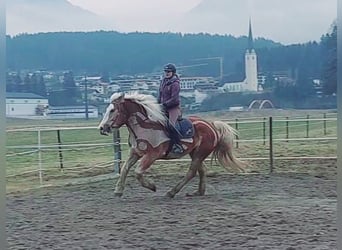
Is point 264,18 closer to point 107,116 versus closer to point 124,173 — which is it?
point 107,116

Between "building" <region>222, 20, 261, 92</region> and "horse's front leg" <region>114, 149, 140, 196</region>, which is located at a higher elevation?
"building" <region>222, 20, 261, 92</region>

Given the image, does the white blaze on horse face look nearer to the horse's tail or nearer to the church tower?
the horse's tail

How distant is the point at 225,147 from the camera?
311 centimetres

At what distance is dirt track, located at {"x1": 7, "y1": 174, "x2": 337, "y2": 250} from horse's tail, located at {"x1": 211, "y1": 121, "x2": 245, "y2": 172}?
164 millimetres

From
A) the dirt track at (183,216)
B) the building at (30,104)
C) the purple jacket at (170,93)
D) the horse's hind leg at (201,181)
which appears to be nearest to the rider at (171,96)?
the purple jacket at (170,93)

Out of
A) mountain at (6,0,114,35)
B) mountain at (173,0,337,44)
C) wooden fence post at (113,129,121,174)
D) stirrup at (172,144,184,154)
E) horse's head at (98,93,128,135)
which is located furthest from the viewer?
wooden fence post at (113,129,121,174)

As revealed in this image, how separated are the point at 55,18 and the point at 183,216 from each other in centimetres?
111

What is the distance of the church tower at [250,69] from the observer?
9.96ft

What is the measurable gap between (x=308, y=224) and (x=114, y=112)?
3.74ft

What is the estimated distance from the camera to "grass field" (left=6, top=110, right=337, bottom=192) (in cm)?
321

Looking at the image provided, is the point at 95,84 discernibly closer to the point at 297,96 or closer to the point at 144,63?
the point at 144,63

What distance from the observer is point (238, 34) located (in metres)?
3.01

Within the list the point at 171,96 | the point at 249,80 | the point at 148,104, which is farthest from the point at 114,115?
the point at 249,80

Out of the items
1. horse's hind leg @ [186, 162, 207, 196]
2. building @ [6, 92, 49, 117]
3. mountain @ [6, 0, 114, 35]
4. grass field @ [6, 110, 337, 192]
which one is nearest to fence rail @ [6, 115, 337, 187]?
grass field @ [6, 110, 337, 192]
